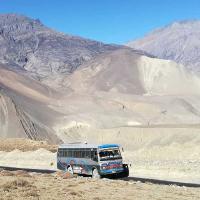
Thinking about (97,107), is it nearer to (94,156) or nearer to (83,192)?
(94,156)

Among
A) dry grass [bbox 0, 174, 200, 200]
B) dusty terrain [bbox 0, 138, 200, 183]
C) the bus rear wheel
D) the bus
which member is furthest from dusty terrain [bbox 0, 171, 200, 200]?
dusty terrain [bbox 0, 138, 200, 183]

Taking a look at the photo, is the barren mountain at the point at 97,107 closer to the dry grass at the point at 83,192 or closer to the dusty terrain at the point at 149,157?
the dusty terrain at the point at 149,157

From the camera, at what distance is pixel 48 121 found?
440 feet

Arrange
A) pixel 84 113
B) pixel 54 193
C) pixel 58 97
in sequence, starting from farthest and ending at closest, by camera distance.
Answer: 1. pixel 58 97
2. pixel 84 113
3. pixel 54 193

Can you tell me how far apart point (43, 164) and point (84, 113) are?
88.2 metres

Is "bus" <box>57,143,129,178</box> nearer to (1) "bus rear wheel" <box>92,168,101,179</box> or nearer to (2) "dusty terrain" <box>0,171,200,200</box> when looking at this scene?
(1) "bus rear wheel" <box>92,168,101,179</box>

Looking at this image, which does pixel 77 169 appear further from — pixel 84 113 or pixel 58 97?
pixel 58 97

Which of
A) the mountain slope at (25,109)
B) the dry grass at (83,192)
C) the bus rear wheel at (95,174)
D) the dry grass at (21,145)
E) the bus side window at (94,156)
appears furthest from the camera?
the mountain slope at (25,109)

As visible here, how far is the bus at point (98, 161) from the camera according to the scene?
112 ft

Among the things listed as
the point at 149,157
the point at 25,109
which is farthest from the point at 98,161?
the point at 25,109

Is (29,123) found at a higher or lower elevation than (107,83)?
lower

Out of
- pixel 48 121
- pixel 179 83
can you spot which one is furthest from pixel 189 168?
pixel 179 83

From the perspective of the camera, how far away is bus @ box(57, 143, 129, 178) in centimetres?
3412

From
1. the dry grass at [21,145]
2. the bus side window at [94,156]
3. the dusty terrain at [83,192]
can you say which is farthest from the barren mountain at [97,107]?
the dusty terrain at [83,192]
